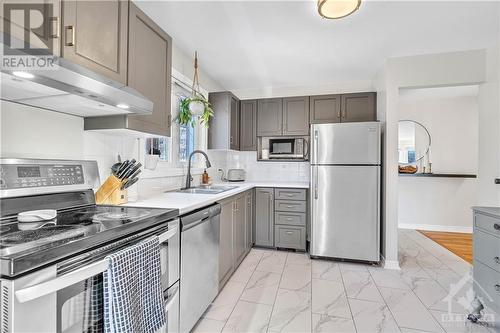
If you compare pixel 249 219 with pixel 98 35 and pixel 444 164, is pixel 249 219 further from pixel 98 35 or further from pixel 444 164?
pixel 444 164

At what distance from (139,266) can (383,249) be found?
2.90 meters

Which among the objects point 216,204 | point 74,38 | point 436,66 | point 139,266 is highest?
point 436,66

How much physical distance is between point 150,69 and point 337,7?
1358mm

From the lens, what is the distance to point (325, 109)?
11.9 feet

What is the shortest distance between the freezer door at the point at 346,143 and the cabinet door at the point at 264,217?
32.1 inches

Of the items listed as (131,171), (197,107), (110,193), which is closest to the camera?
(110,193)

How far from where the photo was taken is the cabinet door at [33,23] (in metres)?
0.87

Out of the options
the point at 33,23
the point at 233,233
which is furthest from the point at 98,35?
the point at 233,233

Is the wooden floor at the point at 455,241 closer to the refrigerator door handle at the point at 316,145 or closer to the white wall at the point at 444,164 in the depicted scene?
the white wall at the point at 444,164

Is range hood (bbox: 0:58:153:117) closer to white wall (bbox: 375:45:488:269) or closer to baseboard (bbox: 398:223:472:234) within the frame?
white wall (bbox: 375:45:488:269)

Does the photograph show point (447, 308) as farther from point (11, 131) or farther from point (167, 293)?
point (11, 131)

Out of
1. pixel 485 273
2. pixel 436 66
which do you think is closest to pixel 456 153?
pixel 436 66

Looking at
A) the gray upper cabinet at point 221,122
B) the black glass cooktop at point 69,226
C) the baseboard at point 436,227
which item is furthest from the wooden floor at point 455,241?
the black glass cooktop at point 69,226

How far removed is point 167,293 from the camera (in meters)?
1.37
